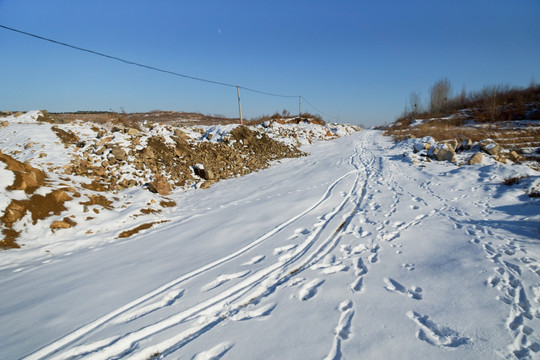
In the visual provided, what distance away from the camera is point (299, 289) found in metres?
2.56

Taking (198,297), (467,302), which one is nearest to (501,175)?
(467,302)

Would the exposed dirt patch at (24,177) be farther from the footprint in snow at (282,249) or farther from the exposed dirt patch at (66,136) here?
the footprint in snow at (282,249)

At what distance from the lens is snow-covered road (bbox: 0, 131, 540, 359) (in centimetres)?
188

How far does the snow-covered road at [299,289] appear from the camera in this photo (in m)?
1.88

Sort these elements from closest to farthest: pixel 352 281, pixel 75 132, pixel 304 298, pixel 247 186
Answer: pixel 304 298, pixel 352 281, pixel 247 186, pixel 75 132

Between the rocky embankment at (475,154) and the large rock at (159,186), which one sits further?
the rocky embankment at (475,154)

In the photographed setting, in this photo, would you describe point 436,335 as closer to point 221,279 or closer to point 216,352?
point 216,352

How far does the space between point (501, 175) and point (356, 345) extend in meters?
7.43

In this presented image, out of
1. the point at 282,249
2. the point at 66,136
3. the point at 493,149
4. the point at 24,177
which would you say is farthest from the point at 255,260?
the point at 493,149

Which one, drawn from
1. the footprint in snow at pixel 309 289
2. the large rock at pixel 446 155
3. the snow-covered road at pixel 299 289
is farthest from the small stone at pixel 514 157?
the footprint in snow at pixel 309 289

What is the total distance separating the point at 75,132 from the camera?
8.60 meters

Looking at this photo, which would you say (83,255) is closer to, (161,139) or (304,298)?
(304,298)

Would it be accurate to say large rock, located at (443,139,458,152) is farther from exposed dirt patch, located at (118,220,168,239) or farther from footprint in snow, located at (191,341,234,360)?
footprint in snow, located at (191,341,234,360)

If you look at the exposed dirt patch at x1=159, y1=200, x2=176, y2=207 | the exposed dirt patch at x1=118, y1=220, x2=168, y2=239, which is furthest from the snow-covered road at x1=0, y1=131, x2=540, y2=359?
the exposed dirt patch at x1=159, y1=200, x2=176, y2=207
